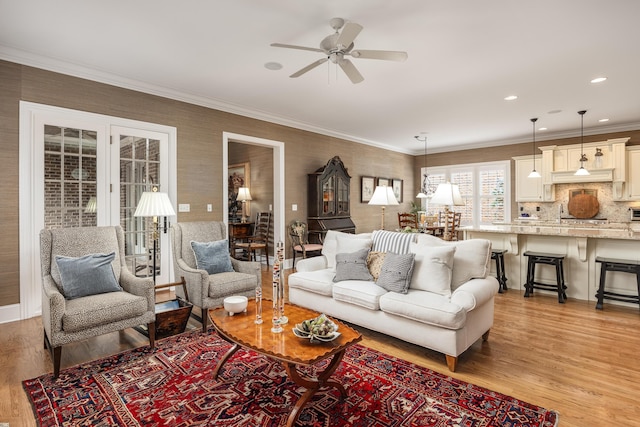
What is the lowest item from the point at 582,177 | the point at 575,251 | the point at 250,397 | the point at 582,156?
the point at 250,397

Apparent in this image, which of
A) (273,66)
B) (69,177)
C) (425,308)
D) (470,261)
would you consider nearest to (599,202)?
(470,261)

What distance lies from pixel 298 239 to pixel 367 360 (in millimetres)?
3848

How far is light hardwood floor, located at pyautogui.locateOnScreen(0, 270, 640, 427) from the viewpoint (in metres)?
2.05

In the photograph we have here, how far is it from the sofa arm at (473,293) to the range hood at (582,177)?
5.48 m

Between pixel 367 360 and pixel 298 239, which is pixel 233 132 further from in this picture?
pixel 367 360

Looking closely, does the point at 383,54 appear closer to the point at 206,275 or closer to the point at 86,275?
the point at 206,275

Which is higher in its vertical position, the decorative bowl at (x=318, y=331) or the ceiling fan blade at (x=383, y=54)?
the ceiling fan blade at (x=383, y=54)

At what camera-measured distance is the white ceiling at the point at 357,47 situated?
8.89 ft

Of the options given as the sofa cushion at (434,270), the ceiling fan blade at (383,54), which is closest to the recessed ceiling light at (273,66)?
the ceiling fan blade at (383,54)

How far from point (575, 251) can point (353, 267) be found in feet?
10.6

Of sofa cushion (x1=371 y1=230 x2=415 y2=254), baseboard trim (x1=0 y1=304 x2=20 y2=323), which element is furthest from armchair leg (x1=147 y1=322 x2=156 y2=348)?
sofa cushion (x1=371 y1=230 x2=415 y2=254)

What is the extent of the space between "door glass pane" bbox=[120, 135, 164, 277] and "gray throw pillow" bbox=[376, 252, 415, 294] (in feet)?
9.64

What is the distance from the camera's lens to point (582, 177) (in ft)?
21.9

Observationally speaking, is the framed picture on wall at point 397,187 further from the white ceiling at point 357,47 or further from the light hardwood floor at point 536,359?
the light hardwood floor at point 536,359
